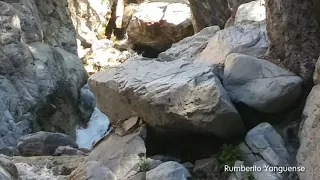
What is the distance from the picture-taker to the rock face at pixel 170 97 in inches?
195

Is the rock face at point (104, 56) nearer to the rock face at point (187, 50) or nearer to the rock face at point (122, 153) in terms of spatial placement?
the rock face at point (187, 50)

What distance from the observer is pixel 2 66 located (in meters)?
10.0

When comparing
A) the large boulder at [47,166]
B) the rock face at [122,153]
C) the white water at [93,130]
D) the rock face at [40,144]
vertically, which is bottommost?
the white water at [93,130]

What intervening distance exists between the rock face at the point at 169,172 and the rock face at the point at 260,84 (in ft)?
3.33

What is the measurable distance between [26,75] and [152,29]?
7.69 m

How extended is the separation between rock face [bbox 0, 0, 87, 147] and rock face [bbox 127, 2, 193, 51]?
4814 mm

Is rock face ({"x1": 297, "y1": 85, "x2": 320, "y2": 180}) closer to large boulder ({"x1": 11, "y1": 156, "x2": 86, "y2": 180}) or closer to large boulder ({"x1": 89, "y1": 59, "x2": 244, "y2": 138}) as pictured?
large boulder ({"x1": 89, "y1": 59, "x2": 244, "y2": 138})

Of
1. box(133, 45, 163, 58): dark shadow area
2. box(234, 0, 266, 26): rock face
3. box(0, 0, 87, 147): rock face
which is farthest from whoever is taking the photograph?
box(133, 45, 163, 58): dark shadow area

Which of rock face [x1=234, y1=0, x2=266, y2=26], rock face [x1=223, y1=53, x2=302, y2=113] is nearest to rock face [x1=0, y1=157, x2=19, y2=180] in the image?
rock face [x1=223, y1=53, x2=302, y2=113]

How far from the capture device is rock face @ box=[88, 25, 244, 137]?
4941mm

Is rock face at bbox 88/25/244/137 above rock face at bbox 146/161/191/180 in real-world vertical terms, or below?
above

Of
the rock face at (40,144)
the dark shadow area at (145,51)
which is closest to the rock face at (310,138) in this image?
the rock face at (40,144)

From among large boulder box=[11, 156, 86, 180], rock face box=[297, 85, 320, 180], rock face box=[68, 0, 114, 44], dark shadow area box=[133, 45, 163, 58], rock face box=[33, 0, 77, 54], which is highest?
rock face box=[297, 85, 320, 180]

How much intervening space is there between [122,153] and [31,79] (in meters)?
5.81
